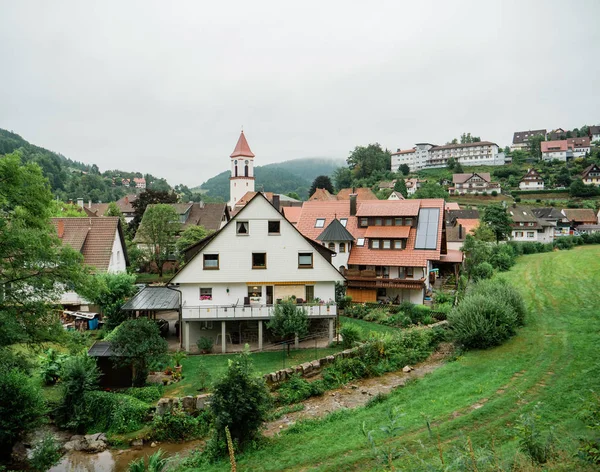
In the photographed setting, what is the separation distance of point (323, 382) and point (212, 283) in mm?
9331

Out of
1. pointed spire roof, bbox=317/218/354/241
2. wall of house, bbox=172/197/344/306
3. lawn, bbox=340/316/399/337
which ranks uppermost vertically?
pointed spire roof, bbox=317/218/354/241

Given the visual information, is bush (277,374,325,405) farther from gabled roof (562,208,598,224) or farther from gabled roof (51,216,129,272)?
gabled roof (562,208,598,224)

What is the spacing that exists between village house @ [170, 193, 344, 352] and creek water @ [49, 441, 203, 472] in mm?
9477

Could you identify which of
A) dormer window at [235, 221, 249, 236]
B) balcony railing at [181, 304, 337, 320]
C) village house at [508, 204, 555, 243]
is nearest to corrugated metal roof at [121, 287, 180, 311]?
balcony railing at [181, 304, 337, 320]

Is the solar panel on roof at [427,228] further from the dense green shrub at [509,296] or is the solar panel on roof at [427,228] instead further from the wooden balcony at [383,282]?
the dense green shrub at [509,296]

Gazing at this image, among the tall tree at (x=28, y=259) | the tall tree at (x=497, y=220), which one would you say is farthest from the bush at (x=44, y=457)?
the tall tree at (x=497, y=220)

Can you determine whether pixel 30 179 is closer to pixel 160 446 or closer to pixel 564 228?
pixel 160 446

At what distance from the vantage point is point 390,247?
33.3m

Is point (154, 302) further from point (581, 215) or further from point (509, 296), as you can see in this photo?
point (581, 215)

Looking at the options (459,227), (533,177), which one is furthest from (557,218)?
(533,177)

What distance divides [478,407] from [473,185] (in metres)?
113

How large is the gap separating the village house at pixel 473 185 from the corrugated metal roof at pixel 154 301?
346 ft

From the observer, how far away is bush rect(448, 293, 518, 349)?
20625 mm

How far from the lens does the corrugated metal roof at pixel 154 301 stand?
23641 mm
